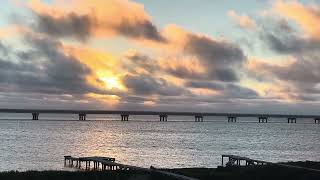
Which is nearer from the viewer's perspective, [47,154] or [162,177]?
[162,177]

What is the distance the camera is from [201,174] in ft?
120

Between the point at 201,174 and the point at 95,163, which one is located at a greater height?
the point at 201,174

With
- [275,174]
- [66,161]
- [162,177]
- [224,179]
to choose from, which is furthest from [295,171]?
[66,161]

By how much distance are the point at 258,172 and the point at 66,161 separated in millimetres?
31580

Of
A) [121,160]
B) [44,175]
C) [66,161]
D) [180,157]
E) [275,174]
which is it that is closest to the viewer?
[44,175]

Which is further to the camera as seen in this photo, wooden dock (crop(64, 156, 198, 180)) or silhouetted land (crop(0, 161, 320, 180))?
wooden dock (crop(64, 156, 198, 180))

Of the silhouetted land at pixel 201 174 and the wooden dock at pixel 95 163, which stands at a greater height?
the silhouetted land at pixel 201 174

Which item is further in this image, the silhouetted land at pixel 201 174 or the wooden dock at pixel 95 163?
the wooden dock at pixel 95 163

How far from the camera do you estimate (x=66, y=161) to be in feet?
210

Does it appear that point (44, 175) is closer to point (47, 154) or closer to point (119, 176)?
point (119, 176)

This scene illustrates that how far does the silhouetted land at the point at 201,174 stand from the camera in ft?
103

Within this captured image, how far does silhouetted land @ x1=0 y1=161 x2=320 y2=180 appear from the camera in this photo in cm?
3153

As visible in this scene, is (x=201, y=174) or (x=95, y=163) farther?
(x=95, y=163)

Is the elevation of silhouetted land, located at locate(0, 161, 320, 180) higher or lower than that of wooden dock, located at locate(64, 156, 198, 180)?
higher
